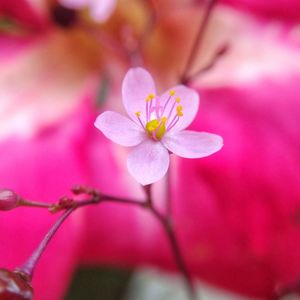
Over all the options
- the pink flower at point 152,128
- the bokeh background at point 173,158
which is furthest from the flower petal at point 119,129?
the bokeh background at point 173,158

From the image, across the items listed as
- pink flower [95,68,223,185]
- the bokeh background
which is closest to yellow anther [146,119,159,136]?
pink flower [95,68,223,185]

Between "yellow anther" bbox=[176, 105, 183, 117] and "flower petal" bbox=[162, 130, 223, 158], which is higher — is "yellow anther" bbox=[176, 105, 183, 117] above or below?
above

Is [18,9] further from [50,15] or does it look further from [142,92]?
[142,92]

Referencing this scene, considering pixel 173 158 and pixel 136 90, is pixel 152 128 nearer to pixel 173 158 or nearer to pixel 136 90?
pixel 136 90

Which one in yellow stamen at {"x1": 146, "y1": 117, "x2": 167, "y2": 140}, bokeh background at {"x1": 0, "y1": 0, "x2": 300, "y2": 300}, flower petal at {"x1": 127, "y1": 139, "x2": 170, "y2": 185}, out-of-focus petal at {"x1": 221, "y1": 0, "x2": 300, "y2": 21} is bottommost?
bokeh background at {"x1": 0, "y1": 0, "x2": 300, "y2": 300}

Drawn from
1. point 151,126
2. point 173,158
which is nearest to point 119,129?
point 151,126

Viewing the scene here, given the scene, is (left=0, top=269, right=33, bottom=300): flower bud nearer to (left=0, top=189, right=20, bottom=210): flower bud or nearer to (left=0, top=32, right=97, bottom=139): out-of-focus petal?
(left=0, top=189, right=20, bottom=210): flower bud
